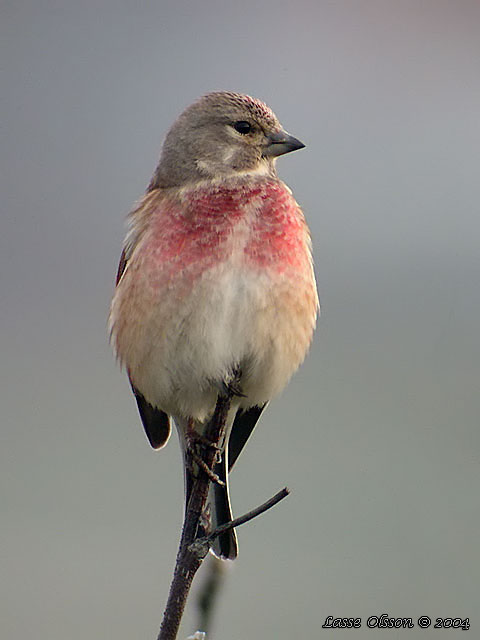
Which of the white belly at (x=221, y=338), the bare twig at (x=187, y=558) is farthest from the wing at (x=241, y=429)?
the bare twig at (x=187, y=558)

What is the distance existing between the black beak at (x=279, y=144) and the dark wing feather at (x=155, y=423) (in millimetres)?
829

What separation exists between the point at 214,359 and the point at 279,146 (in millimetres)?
671

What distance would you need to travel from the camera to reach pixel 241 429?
2471 mm

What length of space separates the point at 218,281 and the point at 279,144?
54cm

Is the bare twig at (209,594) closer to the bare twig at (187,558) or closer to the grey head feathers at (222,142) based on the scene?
the bare twig at (187,558)

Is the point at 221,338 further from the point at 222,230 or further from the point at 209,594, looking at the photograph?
the point at 209,594

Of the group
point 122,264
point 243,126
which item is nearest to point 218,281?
point 122,264

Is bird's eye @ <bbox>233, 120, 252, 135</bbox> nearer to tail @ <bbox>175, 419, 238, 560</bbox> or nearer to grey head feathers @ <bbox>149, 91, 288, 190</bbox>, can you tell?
grey head feathers @ <bbox>149, 91, 288, 190</bbox>

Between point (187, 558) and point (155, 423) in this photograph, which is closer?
point (187, 558)

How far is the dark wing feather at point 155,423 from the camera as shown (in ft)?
8.10

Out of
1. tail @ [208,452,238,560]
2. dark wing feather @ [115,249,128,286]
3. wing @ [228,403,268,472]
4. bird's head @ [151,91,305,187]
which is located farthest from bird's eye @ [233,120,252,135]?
tail @ [208,452,238,560]

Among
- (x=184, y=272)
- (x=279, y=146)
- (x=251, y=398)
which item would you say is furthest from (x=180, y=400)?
(x=279, y=146)

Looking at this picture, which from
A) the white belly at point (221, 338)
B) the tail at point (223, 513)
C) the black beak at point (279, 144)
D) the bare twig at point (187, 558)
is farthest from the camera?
the black beak at point (279, 144)

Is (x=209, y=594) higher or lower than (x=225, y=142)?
lower
